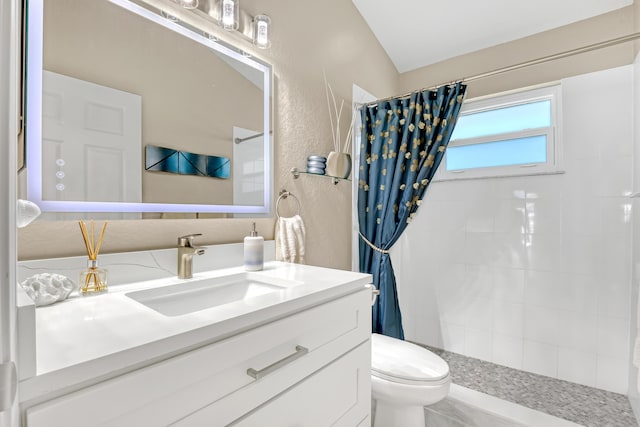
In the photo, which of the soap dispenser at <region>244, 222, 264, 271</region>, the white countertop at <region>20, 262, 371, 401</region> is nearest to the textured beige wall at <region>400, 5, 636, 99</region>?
the soap dispenser at <region>244, 222, 264, 271</region>

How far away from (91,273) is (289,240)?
0.82 m

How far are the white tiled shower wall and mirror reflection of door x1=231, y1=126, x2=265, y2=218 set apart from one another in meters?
1.53

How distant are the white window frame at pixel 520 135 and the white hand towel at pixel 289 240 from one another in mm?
1486

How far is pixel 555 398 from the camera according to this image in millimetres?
1962

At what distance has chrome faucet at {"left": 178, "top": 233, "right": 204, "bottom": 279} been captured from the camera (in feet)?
3.78

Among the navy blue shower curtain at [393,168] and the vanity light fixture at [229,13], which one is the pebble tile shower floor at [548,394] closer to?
the navy blue shower curtain at [393,168]

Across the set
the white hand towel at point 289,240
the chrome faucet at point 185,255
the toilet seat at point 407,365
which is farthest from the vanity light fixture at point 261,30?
the toilet seat at point 407,365

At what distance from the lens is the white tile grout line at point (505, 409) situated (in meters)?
1.64

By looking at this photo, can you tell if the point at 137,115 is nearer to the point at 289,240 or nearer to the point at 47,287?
the point at 47,287

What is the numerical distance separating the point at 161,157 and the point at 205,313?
695 mm

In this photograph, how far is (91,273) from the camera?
941 mm

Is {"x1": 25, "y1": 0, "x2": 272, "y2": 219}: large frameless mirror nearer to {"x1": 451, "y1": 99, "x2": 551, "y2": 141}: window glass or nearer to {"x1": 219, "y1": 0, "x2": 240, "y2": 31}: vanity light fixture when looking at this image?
{"x1": 219, "y1": 0, "x2": 240, "y2": 31}: vanity light fixture

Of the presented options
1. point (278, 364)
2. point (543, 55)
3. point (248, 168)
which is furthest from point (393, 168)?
point (278, 364)

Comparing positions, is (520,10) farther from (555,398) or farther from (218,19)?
(555,398)
